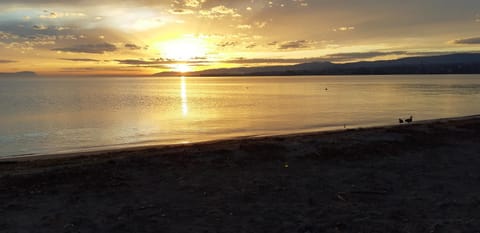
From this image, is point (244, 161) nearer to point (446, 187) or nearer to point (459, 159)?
point (446, 187)

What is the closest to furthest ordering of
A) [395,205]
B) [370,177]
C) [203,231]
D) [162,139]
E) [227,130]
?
[203,231] < [395,205] < [370,177] < [162,139] < [227,130]

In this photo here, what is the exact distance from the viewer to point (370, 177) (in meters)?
9.11

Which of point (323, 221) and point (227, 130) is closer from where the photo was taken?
point (323, 221)

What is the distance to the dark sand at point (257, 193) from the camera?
618 centimetres

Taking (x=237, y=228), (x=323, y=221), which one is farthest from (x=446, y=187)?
(x=237, y=228)

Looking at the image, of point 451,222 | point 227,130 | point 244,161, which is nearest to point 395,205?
point 451,222

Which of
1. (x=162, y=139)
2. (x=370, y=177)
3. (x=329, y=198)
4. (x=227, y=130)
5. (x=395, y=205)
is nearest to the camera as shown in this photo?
(x=395, y=205)

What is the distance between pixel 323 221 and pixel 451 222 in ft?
6.19

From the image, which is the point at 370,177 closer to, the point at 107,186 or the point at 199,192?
the point at 199,192

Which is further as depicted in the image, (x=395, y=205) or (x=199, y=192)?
(x=199, y=192)

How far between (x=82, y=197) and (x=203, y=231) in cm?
299

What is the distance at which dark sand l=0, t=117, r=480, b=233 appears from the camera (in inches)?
243

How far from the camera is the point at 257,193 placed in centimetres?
785

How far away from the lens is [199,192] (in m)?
7.96
